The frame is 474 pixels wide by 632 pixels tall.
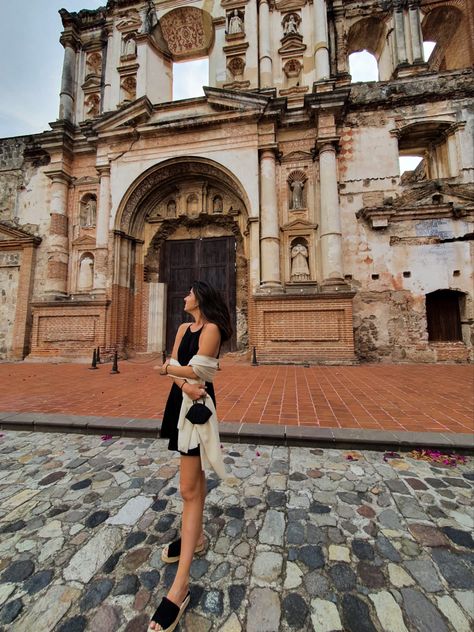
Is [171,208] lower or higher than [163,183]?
lower

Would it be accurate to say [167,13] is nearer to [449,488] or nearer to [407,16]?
[407,16]

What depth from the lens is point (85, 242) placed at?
1188cm

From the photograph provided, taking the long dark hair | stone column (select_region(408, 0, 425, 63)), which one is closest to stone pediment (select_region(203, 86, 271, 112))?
stone column (select_region(408, 0, 425, 63))

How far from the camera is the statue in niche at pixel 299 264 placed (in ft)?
33.6

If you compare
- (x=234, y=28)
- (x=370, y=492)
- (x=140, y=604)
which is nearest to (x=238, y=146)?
(x=234, y=28)

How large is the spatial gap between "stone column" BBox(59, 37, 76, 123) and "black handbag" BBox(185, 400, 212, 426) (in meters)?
15.9

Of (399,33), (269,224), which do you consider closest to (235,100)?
(269,224)

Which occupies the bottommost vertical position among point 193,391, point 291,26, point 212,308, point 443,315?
point 193,391

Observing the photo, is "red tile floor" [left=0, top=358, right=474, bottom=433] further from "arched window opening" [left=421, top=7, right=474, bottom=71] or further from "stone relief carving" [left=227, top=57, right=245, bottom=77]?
"arched window opening" [left=421, top=7, right=474, bottom=71]

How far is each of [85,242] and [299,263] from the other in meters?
8.64

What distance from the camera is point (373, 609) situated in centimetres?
134

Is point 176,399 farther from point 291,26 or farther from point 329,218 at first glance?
point 291,26

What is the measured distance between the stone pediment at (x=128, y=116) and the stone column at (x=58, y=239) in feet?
8.62

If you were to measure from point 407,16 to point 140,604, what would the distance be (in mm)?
18563
